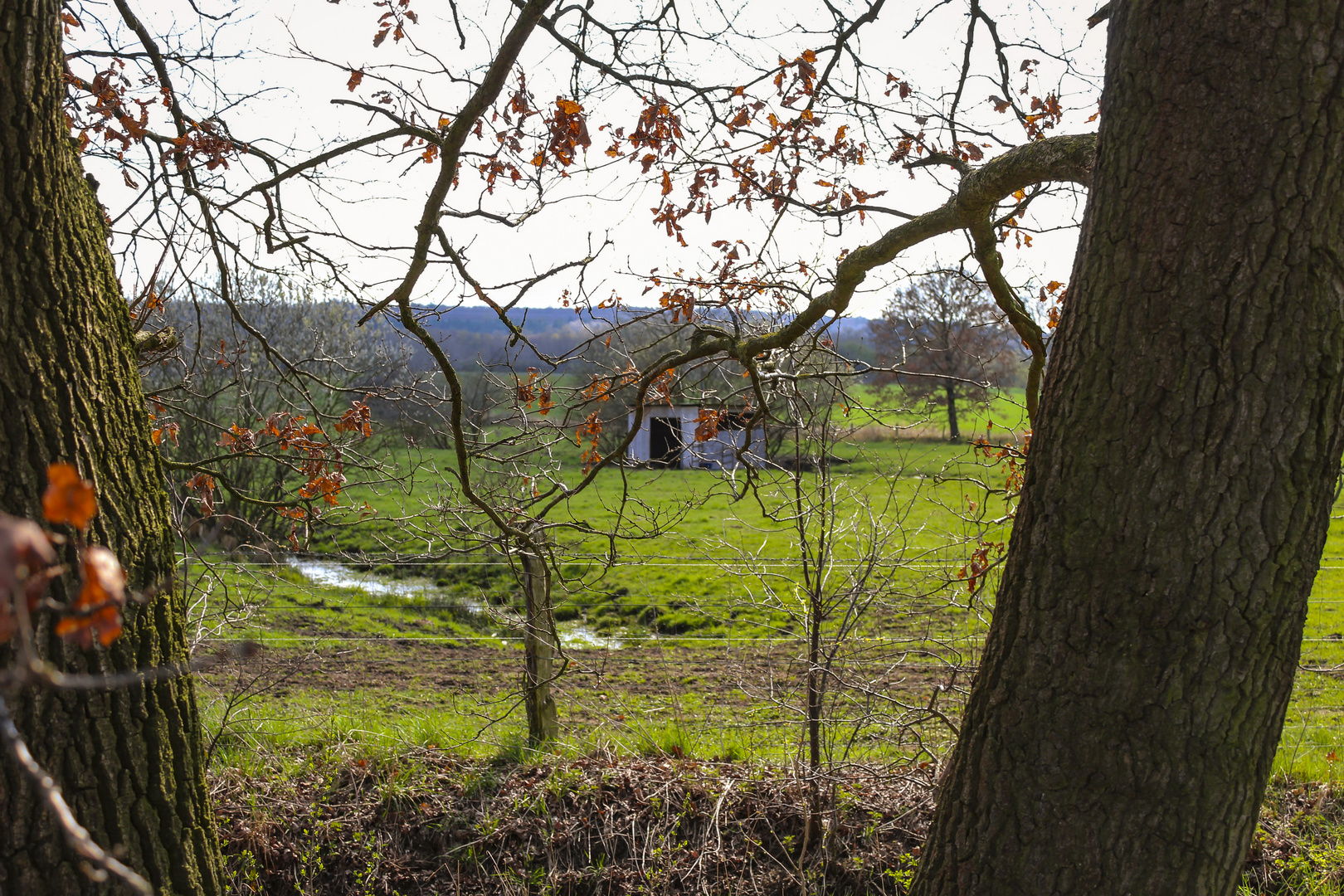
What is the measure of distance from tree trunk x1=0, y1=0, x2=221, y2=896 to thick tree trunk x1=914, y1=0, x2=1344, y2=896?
7.03ft

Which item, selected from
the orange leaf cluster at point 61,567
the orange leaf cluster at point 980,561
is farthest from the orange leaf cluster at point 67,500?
the orange leaf cluster at point 980,561

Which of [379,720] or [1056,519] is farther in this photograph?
[379,720]

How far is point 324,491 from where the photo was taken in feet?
12.7

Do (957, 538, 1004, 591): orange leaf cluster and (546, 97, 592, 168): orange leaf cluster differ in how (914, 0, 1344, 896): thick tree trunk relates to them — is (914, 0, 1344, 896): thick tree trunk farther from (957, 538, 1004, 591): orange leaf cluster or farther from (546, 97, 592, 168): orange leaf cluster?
(546, 97, 592, 168): orange leaf cluster

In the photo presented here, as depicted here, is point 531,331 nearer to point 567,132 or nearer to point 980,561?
point 567,132

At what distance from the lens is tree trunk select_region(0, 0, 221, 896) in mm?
2064

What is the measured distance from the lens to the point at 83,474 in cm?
215

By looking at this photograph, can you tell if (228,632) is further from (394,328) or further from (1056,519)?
(1056,519)

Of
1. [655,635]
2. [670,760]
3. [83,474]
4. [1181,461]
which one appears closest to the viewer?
[1181,461]

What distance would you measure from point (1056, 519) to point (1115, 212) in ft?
A: 2.36

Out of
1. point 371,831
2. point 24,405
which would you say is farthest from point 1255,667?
point 371,831

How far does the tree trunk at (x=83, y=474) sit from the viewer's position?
2.06 metres

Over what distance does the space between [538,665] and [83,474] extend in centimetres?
310

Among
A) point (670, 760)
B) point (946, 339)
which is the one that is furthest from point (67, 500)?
point (946, 339)
